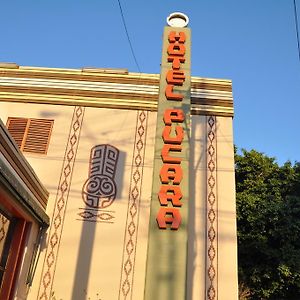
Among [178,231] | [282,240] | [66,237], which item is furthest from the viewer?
[282,240]

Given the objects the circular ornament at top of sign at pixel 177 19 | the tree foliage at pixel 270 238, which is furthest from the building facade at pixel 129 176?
the tree foliage at pixel 270 238

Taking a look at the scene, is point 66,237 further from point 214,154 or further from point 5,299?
point 214,154

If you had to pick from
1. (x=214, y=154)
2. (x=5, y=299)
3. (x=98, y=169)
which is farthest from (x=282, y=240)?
(x=5, y=299)

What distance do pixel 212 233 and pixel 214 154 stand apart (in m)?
2.38

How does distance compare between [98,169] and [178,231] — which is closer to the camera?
[178,231]

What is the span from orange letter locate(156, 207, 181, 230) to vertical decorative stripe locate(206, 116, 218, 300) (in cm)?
284

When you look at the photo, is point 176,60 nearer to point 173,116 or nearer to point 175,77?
point 175,77

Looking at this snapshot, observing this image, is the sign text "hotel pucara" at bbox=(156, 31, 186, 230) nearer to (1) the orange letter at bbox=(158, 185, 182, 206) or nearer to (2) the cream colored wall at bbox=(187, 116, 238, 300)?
(1) the orange letter at bbox=(158, 185, 182, 206)

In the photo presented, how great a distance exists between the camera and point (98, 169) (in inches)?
408

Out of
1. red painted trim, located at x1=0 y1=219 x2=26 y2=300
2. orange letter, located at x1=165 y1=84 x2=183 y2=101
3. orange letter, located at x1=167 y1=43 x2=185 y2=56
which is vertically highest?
orange letter, located at x1=167 y1=43 x2=185 y2=56

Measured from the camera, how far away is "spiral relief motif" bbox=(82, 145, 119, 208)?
391 inches

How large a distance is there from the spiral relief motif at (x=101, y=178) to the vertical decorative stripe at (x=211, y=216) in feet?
8.71

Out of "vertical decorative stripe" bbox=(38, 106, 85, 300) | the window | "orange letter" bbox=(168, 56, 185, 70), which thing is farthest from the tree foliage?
the window

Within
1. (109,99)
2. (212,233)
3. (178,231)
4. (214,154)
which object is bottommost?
(178,231)
